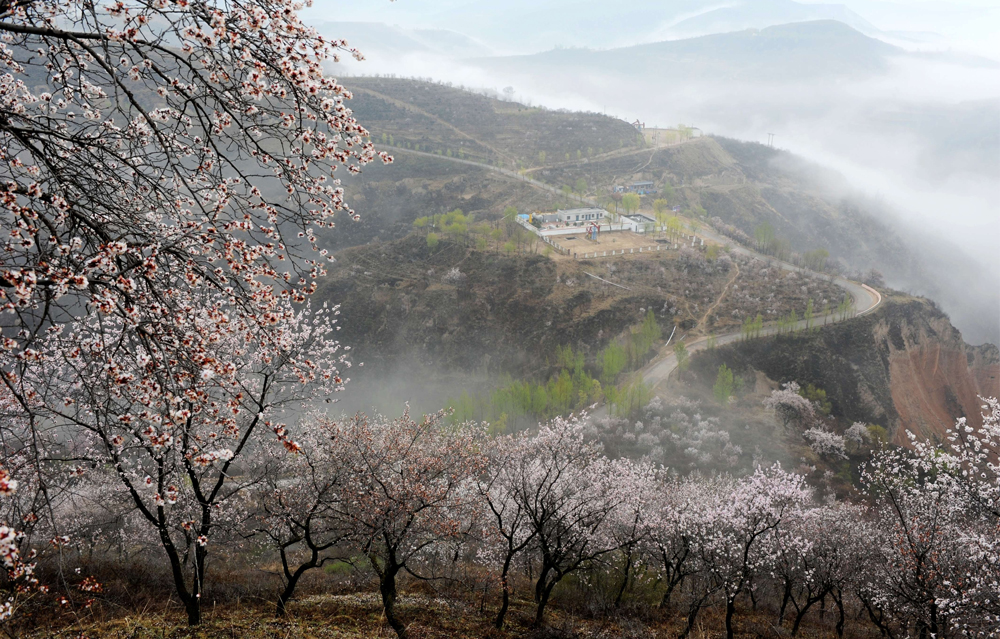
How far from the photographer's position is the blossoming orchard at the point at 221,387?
4.93 meters

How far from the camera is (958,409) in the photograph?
56625 millimetres

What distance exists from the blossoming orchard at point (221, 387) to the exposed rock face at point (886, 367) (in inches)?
1078

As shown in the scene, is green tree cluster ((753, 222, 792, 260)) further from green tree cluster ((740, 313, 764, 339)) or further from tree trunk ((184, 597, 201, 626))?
tree trunk ((184, 597, 201, 626))

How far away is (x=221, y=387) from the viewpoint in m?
5.05

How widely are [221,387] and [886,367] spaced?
2669 inches

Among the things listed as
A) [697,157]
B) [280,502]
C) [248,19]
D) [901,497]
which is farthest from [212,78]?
[697,157]

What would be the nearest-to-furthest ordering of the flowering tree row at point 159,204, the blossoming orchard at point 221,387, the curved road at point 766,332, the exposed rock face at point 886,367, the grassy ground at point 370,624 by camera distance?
the flowering tree row at point 159,204 < the blossoming orchard at point 221,387 < the grassy ground at point 370,624 < the exposed rock face at point 886,367 < the curved road at point 766,332

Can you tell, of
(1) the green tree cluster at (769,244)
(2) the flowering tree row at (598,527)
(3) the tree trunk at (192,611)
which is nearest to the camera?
(3) the tree trunk at (192,611)

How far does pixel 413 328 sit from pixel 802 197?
103369 mm

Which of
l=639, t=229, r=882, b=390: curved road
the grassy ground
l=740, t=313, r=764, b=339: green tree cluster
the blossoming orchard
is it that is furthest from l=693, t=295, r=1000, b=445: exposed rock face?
the grassy ground

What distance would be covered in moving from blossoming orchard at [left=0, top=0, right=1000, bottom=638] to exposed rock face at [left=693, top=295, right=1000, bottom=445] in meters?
27.4

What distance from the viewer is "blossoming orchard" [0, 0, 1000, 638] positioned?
4.93 m

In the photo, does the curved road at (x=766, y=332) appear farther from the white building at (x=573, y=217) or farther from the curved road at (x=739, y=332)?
the white building at (x=573, y=217)

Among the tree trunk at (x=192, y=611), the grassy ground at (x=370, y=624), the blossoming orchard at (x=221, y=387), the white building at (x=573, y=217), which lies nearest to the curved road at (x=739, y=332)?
the white building at (x=573, y=217)
